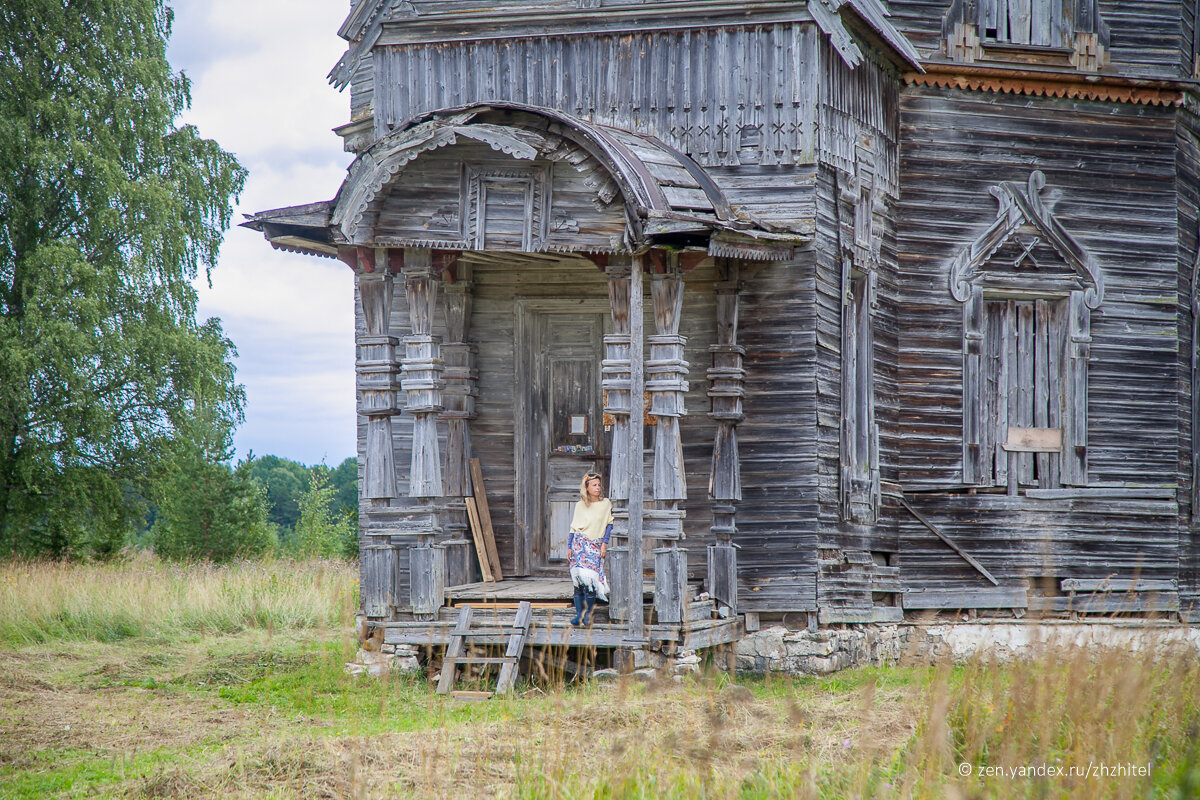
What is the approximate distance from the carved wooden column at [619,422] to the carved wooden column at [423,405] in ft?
5.11

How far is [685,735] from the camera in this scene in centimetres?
584

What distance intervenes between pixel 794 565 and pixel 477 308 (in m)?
4.06

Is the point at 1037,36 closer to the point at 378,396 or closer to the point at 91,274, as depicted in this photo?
the point at 378,396

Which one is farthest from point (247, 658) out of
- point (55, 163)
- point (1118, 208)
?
point (55, 163)

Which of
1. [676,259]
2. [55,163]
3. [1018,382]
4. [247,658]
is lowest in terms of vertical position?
[247,658]

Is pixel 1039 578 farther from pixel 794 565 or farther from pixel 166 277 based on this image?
pixel 166 277

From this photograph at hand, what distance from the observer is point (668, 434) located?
1017 centimetres

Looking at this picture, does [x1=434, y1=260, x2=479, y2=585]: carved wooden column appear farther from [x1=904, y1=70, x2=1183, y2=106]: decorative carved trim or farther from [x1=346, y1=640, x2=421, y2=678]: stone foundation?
[x1=904, y1=70, x2=1183, y2=106]: decorative carved trim

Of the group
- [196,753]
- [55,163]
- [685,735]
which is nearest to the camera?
[685,735]

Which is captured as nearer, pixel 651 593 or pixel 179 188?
pixel 651 593

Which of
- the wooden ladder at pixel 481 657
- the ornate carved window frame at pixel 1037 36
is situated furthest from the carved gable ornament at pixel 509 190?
the ornate carved window frame at pixel 1037 36

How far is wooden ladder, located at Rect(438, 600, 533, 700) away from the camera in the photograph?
31.7 ft

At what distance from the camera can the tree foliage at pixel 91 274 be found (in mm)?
21391

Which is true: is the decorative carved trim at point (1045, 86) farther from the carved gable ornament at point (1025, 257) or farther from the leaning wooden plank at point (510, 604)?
the leaning wooden plank at point (510, 604)
